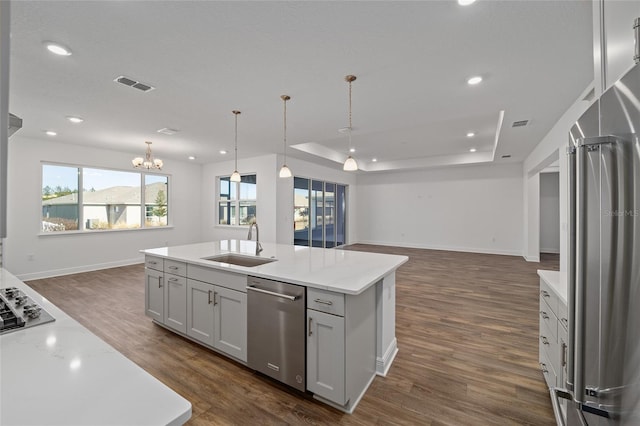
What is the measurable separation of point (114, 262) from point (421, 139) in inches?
297

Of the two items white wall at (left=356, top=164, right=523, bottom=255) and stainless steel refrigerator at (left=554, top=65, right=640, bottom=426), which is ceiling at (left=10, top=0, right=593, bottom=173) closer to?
stainless steel refrigerator at (left=554, top=65, right=640, bottom=426)

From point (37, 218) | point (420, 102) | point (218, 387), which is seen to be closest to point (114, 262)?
point (37, 218)

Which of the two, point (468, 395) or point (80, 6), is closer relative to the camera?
point (80, 6)

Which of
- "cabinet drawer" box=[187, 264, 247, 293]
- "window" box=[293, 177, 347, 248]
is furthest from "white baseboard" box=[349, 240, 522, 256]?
"cabinet drawer" box=[187, 264, 247, 293]

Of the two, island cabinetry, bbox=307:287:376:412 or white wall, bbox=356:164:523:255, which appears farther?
white wall, bbox=356:164:523:255

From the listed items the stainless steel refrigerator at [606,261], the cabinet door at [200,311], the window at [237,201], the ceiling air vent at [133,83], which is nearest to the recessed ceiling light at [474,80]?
the stainless steel refrigerator at [606,261]

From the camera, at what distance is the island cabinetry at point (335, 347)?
1.75m

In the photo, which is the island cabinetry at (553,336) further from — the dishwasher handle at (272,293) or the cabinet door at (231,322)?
the cabinet door at (231,322)

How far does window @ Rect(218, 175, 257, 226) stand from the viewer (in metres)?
7.01

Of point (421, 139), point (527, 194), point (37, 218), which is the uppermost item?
point (421, 139)

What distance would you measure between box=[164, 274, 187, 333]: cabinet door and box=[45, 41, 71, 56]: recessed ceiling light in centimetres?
217

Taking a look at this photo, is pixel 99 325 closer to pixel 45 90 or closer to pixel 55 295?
pixel 55 295

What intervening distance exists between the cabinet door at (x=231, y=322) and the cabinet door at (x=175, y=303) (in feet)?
1.60

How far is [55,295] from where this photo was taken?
4.11 metres
